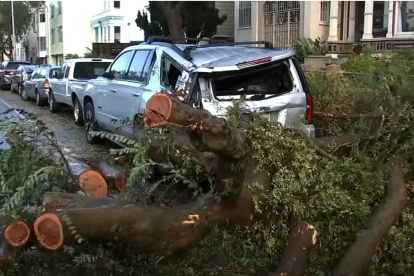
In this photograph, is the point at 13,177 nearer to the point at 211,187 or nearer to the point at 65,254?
the point at 65,254

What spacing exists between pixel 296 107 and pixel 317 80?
212cm

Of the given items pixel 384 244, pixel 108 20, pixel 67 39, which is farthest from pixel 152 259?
pixel 67 39

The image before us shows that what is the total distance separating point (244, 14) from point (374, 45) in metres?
7.82

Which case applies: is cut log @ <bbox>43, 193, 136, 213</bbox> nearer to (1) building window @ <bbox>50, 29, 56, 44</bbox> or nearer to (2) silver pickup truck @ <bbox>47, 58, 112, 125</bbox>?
(2) silver pickup truck @ <bbox>47, 58, 112, 125</bbox>

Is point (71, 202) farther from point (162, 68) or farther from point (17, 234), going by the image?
point (162, 68)

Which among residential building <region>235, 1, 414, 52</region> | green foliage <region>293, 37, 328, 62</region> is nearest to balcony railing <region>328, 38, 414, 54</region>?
residential building <region>235, 1, 414, 52</region>

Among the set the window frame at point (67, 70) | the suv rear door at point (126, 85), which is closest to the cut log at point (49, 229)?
the suv rear door at point (126, 85)

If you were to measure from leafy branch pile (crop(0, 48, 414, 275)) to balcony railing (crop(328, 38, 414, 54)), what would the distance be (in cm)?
1308

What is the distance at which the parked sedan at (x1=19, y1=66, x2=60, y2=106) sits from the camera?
17828 mm

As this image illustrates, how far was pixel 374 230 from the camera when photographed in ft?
13.0

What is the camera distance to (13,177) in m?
3.48

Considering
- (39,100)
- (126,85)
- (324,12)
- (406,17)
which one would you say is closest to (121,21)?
(324,12)

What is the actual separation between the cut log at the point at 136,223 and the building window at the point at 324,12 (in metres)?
18.7

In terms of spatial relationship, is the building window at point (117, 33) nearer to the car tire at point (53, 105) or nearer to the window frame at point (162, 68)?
the car tire at point (53, 105)
